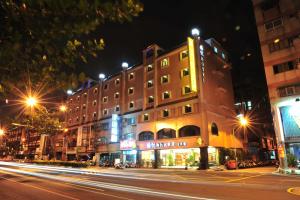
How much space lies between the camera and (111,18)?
4.35 meters

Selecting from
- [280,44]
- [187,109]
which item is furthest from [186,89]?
[280,44]

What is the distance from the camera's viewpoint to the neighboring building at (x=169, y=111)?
130 ft

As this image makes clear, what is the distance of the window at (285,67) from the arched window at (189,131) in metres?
14.7

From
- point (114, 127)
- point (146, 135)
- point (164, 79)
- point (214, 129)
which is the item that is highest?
point (164, 79)

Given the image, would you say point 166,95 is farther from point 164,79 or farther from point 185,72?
point 185,72

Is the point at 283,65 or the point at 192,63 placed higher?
the point at 192,63

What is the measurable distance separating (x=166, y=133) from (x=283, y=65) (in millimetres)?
21832

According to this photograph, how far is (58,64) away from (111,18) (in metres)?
1.49

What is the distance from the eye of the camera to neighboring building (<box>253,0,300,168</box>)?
31.3 metres

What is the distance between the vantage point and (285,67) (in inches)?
1297

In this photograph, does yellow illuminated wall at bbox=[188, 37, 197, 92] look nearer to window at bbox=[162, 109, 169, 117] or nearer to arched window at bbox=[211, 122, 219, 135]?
arched window at bbox=[211, 122, 219, 135]

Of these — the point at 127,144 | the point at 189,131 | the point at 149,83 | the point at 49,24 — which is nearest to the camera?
the point at 49,24

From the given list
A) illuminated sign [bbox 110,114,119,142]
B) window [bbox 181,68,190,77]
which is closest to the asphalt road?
window [bbox 181,68,190,77]

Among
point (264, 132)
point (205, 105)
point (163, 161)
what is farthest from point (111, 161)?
point (264, 132)
